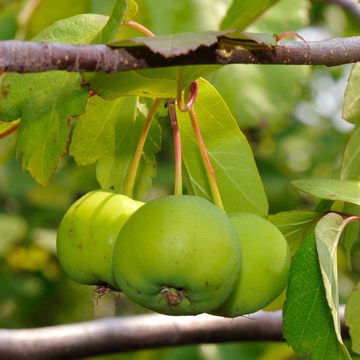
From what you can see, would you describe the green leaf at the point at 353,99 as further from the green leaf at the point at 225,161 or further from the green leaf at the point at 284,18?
the green leaf at the point at 284,18

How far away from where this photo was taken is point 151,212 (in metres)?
1.11

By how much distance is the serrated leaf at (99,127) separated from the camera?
58.1 inches

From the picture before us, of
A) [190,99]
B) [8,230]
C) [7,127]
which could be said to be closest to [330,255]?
[190,99]

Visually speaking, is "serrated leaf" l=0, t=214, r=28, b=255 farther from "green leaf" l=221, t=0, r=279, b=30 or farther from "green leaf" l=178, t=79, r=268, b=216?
"green leaf" l=221, t=0, r=279, b=30

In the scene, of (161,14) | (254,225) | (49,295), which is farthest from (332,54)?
(49,295)

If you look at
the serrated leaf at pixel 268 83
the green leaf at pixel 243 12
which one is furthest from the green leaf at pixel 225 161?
the serrated leaf at pixel 268 83

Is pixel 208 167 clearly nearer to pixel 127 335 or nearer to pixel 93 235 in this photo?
pixel 93 235

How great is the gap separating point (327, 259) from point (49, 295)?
2679 millimetres

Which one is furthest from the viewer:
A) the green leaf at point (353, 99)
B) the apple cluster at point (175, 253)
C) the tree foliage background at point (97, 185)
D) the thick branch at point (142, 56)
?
the tree foliage background at point (97, 185)

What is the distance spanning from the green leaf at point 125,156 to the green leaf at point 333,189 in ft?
0.88

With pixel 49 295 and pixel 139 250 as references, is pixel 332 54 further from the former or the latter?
pixel 49 295

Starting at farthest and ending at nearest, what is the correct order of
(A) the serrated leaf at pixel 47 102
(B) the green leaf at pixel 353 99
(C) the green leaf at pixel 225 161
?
(B) the green leaf at pixel 353 99 → (C) the green leaf at pixel 225 161 → (A) the serrated leaf at pixel 47 102

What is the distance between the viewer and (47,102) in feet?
4.34

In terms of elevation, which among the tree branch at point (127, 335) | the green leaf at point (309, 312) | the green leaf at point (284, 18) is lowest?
the tree branch at point (127, 335)
